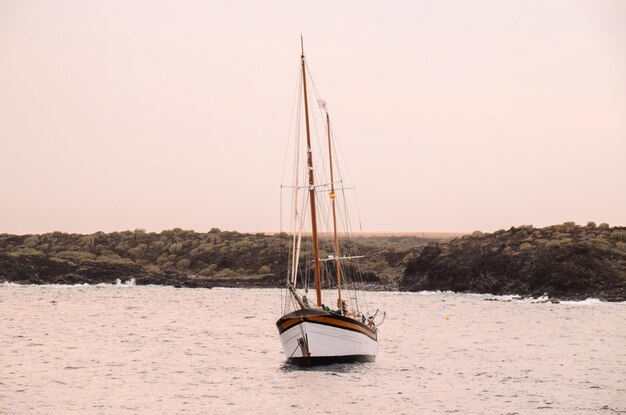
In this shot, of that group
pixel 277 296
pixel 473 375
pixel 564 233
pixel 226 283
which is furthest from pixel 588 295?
pixel 226 283

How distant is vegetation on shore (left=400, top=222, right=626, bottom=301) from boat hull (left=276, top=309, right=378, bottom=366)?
190ft

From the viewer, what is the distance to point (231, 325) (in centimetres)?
7162

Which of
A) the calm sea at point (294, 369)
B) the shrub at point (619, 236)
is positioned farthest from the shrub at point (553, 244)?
the calm sea at point (294, 369)

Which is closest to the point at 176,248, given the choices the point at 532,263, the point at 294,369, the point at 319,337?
the point at 532,263

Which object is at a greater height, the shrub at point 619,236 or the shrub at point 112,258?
the shrub at point 112,258

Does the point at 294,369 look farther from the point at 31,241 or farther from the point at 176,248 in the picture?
the point at 31,241

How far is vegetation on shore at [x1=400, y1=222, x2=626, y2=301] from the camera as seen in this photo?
328 ft

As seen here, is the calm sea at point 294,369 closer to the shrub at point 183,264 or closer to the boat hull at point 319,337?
the boat hull at point 319,337

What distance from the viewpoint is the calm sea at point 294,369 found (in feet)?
113

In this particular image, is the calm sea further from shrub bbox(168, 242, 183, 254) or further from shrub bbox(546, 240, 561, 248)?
shrub bbox(168, 242, 183, 254)

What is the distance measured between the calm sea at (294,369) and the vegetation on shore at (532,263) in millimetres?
13718

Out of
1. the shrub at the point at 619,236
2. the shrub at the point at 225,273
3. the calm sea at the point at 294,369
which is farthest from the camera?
the shrub at the point at 225,273

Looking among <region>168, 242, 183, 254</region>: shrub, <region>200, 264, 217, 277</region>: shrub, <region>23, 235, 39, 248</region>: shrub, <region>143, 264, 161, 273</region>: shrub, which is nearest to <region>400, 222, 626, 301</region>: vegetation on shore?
<region>200, 264, 217, 277</region>: shrub

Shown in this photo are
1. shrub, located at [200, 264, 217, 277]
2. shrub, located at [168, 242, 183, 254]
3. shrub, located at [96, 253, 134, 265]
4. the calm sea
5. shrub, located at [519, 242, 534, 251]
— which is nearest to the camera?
the calm sea
